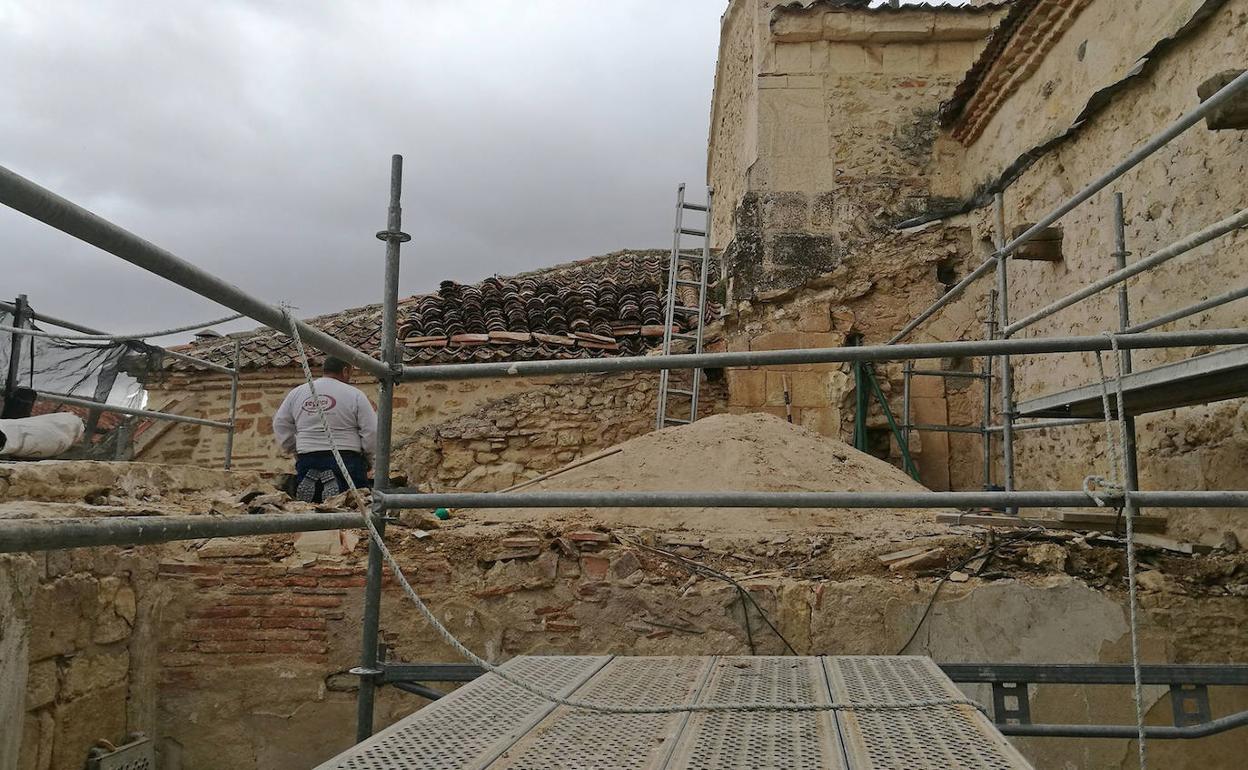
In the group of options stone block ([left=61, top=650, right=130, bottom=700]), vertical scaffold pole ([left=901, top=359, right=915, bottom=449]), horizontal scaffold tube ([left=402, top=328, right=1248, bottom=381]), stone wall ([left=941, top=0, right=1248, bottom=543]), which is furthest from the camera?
vertical scaffold pole ([left=901, top=359, right=915, bottom=449])

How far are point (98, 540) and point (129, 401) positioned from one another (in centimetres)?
453

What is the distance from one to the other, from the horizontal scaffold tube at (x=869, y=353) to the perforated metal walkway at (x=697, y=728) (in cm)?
83

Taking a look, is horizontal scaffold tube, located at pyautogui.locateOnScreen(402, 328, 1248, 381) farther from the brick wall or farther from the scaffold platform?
the brick wall

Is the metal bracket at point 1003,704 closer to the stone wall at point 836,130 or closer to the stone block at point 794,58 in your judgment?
the stone wall at point 836,130

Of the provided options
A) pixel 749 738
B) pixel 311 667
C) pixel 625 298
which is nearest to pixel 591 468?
pixel 311 667

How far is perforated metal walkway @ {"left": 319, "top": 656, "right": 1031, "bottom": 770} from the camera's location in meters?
1.58

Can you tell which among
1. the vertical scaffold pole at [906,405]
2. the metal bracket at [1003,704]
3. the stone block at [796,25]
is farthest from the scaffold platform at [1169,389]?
the stone block at [796,25]

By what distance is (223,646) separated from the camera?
143 inches

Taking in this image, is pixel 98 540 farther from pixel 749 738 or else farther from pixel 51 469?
pixel 51 469

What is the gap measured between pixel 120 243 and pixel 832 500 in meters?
1.77

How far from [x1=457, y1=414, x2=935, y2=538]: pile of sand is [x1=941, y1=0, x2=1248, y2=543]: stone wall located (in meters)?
1.33

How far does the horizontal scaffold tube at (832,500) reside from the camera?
87.0 inches

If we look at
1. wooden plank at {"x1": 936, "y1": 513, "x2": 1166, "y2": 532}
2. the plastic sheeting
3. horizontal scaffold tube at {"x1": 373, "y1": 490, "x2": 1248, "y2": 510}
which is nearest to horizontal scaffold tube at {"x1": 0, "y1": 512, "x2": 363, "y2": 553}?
horizontal scaffold tube at {"x1": 373, "y1": 490, "x2": 1248, "y2": 510}

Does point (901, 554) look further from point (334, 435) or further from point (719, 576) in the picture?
point (334, 435)
